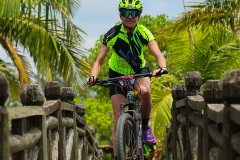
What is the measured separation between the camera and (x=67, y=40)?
16.3 m

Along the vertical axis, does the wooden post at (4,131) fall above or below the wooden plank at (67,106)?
above

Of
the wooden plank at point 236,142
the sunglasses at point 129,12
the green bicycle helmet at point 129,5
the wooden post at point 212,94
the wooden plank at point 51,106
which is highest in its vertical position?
the green bicycle helmet at point 129,5

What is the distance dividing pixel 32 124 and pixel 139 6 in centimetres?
234

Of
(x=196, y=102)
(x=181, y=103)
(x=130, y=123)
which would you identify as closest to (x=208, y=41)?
(x=181, y=103)

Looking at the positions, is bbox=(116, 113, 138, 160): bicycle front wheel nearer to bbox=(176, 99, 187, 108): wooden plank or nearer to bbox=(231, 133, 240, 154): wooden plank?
bbox=(176, 99, 187, 108): wooden plank

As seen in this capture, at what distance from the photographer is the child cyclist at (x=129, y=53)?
7871mm

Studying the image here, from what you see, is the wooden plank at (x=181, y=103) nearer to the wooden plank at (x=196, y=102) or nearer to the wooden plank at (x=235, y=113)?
the wooden plank at (x=196, y=102)

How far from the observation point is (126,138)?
7.29 m

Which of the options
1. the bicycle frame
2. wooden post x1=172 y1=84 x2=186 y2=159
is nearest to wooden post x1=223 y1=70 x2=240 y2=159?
the bicycle frame

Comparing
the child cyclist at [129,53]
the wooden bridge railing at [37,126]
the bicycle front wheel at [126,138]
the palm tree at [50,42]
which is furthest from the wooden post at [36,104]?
the palm tree at [50,42]

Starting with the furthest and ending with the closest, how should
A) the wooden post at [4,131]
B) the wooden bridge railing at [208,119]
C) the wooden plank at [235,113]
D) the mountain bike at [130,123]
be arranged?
the mountain bike at [130,123] < the wooden post at [4,131] < the wooden bridge railing at [208,119] < the wooden plank at [235,113]

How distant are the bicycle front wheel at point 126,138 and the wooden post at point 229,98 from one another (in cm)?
247

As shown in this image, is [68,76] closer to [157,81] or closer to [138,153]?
[157,81]

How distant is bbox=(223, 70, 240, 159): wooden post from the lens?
4.25 m
